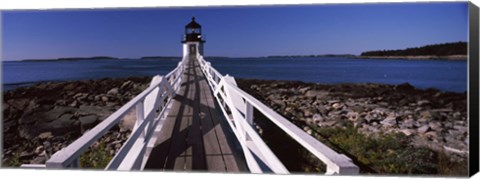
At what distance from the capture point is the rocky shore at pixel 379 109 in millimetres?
2777

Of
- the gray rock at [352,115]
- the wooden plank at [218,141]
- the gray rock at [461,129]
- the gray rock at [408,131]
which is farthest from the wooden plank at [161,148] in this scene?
the gray rock at [461,129]

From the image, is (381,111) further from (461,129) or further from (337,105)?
(461,129)

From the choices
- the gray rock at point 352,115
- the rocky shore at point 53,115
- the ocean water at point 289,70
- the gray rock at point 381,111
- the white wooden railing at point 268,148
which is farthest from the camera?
the rocky shore at point 53,115

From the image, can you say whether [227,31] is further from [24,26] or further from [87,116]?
[24,26]

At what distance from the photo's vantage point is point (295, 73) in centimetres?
334

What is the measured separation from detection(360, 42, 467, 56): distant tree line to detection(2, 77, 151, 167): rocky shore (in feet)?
6.67

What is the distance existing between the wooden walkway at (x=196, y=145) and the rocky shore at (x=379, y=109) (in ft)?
1.61

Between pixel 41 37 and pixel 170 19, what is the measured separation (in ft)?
3.61

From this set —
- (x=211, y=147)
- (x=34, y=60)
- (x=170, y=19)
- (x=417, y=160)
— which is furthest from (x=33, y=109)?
(x=417, y=160)

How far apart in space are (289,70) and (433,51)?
105cm

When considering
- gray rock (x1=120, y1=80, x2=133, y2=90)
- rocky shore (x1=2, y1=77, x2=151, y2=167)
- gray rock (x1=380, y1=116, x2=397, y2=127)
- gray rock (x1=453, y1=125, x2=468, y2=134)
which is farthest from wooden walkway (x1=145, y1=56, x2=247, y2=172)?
gray rock (x1=453, y1=125, x2=468, y2=134)

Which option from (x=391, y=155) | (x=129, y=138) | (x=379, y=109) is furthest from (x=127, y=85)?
(x=391, y=155)

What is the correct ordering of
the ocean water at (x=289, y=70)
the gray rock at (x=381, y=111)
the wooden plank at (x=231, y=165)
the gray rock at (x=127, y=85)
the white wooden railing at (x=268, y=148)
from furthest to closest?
the gray rock at (x=127, y=85) → the gray rock at (x=381, y=111) → the ocean water at (x=289, y=70) → the wooden plank at (x=231, y=165) → the white wooden railing at (x=268, y=148)

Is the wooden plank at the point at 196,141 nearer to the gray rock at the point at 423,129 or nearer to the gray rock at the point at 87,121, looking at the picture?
the gray rock at the point at 87,121
